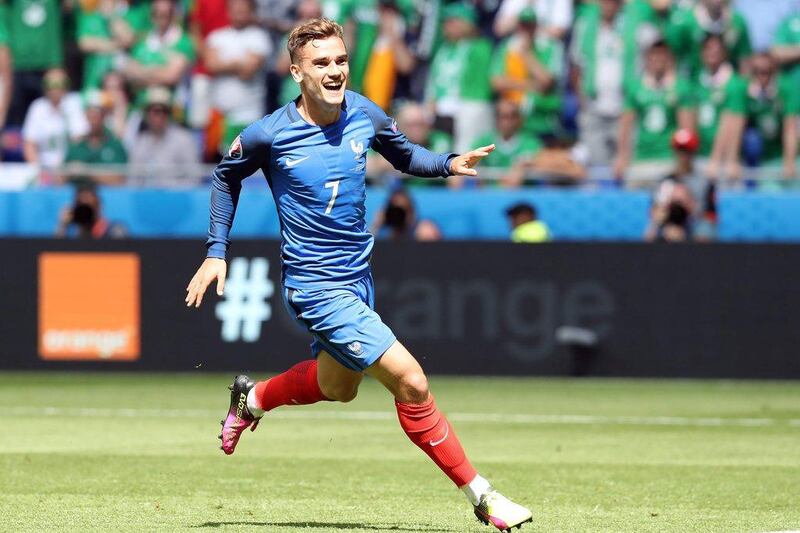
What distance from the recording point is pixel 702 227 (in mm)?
16781

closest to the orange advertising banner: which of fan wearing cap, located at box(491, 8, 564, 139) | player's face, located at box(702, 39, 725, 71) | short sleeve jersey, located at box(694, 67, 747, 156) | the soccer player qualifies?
fan wearing cap, located at box(491, 8, 564, 139)

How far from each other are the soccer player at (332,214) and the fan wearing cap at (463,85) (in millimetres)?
10568

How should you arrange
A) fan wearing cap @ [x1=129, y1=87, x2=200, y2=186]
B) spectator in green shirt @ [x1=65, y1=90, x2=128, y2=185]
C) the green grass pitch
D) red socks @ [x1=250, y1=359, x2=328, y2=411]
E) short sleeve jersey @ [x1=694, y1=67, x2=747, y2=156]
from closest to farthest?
the green grass pitch < red socks @ [x1=250, y1=359, x2=328, y2=411] < short sleeve jersey @ [x1=694, y1=67, x2=747, y2=156] < fan wearing cap @ [x1=129, y1=87, x2=200, y2=186] < spectator in green shirt @ [x1=65, y1=90, x2=128, y2=185]

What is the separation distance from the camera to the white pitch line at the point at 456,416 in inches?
508

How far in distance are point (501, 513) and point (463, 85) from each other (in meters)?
11.8

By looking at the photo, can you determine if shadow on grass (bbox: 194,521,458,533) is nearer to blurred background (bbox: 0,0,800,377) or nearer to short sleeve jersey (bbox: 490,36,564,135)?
blurred background (bbox: 0,0,800,377)

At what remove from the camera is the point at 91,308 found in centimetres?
1709

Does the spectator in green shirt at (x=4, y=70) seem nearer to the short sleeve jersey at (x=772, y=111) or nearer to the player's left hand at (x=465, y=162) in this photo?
the short sleeve jersey at (x=772, y=111)

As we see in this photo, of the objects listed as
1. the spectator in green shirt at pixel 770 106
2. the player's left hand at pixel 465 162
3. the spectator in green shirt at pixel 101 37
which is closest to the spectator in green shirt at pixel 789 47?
the spectator in green shirt at pixel 770 106

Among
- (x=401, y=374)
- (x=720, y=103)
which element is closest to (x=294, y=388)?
(x=401, y=374)

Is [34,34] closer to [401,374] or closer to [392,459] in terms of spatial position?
[392,459]

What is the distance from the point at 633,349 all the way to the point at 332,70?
9.44m

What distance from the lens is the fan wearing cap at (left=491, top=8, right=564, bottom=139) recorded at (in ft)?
59.7

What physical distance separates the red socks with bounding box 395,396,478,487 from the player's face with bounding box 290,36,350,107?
1403mm
